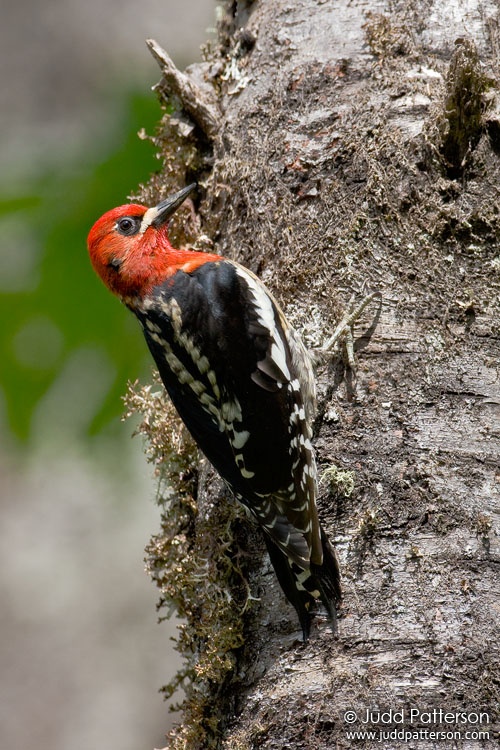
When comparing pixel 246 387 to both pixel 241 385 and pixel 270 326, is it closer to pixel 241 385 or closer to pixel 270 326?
pixel 241 385

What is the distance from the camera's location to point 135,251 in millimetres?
3555

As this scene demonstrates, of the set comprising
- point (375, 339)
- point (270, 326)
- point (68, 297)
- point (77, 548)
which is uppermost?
point (68, 297)

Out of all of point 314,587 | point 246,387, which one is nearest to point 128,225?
point 246,387

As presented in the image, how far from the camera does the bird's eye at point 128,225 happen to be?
140 inches

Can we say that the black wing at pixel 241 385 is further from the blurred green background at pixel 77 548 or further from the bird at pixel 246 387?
the blurred green background at pixel 77 548

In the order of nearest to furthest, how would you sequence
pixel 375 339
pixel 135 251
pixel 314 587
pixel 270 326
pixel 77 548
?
1. pixel 314 587
2. pixel 375 339
3. pixel 270 326
4. pixel 135 251
5. pixel 77 548

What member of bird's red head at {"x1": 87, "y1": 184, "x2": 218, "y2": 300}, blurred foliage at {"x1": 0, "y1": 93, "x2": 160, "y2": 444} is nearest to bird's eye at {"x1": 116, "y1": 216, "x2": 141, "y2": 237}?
bird's red head at {"x1": 87, "y1": 184, "x2": 218, "y2": 300}

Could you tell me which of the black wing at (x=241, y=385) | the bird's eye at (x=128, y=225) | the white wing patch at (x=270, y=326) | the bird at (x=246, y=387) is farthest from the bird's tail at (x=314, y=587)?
the bird's eye at (x=128, y=225)

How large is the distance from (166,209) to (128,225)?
0.63ft

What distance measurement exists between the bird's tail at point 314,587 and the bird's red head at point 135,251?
1354 mm

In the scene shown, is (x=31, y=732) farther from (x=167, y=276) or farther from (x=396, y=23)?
(x=396, y=23)

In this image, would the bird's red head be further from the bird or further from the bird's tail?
the bird's tail

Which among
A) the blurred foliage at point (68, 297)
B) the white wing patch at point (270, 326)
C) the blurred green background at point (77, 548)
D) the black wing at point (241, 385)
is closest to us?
the black wing at point (241, 385)

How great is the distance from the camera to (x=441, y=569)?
263cm
